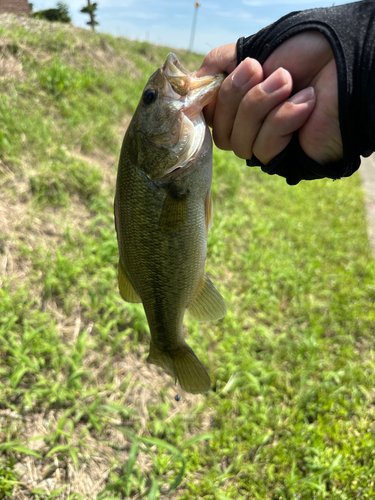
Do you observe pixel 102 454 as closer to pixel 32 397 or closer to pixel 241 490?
pixel 32 397

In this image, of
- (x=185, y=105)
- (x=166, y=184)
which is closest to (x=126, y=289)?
(x=166, y=184)

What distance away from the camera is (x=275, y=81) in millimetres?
1254

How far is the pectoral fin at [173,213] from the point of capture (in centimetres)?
143

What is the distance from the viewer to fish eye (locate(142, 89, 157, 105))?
1464mm

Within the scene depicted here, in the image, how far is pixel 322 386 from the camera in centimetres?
287

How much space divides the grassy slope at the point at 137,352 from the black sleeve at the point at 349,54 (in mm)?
2008

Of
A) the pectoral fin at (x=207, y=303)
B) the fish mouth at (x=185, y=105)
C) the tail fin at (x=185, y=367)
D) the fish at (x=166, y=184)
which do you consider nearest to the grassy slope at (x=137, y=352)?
the tail fin at (x=185, y=367)

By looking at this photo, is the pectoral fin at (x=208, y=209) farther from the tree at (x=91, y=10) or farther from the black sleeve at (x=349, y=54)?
the tree at (x=91, y=10)

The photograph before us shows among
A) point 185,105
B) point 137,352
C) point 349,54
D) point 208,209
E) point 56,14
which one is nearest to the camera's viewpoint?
point 349,54

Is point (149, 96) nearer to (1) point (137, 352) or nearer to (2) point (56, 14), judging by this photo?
(1) point (137, 352)

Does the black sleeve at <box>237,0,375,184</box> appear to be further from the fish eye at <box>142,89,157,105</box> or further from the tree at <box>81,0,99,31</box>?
the tree at <box>81,0,99,31</box>

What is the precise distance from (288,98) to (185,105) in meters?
0.46

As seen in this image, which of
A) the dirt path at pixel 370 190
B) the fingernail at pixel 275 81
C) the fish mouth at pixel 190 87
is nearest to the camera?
the fingernail at pixel 275 81

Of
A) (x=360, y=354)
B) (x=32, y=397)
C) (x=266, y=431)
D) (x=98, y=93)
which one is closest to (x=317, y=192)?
(x=360, y=354)
